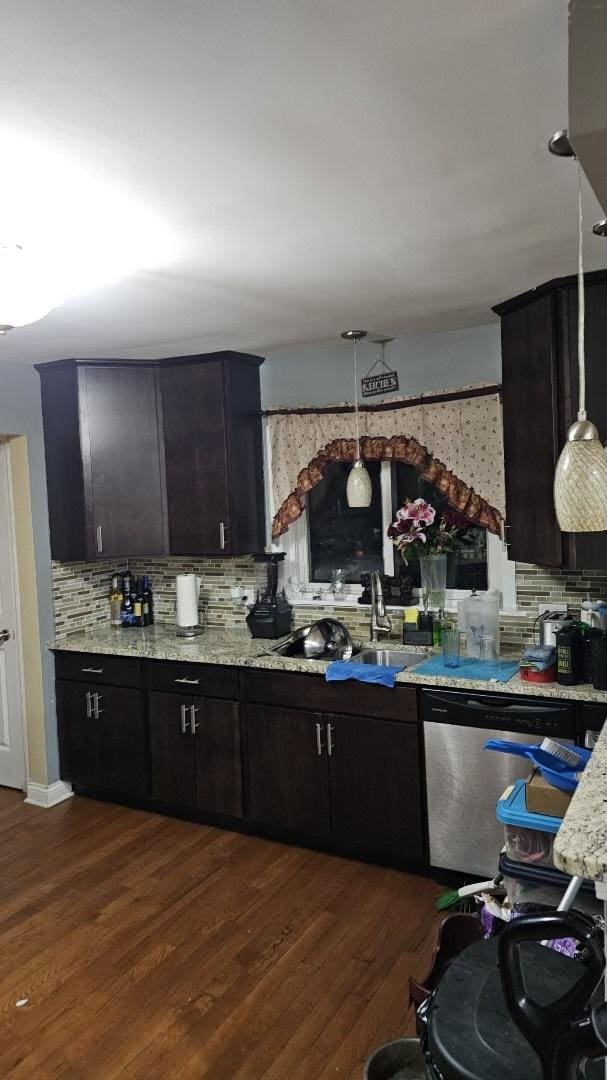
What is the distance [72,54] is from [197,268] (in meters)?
1.23

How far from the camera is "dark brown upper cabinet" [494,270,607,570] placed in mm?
2779

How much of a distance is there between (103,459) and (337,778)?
207 cm

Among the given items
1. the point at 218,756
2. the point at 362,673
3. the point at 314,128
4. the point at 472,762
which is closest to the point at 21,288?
the point at 314,128

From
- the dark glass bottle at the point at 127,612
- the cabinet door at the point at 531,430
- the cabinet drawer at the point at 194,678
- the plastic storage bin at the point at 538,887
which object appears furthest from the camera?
the dark glass bottle at the point at 127,612

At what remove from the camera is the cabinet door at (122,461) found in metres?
4.07

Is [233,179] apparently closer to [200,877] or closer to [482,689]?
[482,689]

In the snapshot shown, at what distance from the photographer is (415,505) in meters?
3.77

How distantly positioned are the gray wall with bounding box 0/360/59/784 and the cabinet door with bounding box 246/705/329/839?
4.28 ft

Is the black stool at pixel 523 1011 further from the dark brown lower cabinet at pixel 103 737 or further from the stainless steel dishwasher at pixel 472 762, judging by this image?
the dark brown lower cabinet at pixel 103 737

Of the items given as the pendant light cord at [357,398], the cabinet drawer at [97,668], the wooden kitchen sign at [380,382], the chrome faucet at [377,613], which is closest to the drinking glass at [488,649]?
the chrome faucet at [377,613]

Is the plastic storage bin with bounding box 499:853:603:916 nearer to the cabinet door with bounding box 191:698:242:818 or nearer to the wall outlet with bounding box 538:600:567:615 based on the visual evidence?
the wall outlet with bounding box 538:600:567:615

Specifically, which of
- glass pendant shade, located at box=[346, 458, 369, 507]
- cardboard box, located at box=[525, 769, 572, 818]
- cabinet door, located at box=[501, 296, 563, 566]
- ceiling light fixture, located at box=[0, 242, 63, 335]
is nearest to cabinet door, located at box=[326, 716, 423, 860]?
cabinet door, located at box=[501, 296, 563, 566]

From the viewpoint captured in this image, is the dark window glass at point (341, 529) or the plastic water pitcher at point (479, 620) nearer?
the plastic water pitcher at point (479, 620)

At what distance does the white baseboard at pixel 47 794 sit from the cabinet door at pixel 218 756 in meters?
0.94
